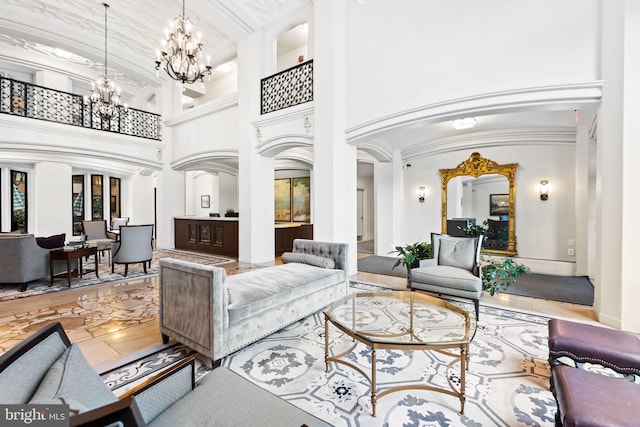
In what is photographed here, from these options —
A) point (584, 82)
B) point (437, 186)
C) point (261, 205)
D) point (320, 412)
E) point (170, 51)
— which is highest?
point (170, 51)

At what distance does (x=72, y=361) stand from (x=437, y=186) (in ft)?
25.3

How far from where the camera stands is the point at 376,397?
1879 mm

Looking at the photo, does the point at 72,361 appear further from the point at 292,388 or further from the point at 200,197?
the point at 200,197

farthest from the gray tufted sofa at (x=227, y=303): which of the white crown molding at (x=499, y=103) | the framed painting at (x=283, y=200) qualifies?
the framed painting at (x=283, y=200)

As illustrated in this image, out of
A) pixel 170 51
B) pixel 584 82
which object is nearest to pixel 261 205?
pixel 170 51

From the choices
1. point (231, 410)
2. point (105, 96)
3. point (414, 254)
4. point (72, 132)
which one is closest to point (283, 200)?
point (105, 96)

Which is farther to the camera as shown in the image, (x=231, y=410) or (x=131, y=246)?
(x=131, y=246)

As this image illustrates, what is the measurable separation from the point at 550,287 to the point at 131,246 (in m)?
7.44

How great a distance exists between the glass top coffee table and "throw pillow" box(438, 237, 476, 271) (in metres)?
1.52

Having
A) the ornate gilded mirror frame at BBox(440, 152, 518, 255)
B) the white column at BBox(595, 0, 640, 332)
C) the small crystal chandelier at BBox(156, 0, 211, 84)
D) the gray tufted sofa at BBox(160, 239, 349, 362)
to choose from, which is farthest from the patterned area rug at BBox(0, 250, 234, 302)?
the white column at BBox(595, 0, 640, 332)

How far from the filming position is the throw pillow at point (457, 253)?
404 cm

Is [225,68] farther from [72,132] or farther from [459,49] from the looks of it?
[459,49]

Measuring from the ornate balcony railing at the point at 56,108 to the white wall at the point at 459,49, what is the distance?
20.4 ft

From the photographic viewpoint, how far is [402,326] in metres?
2.55
